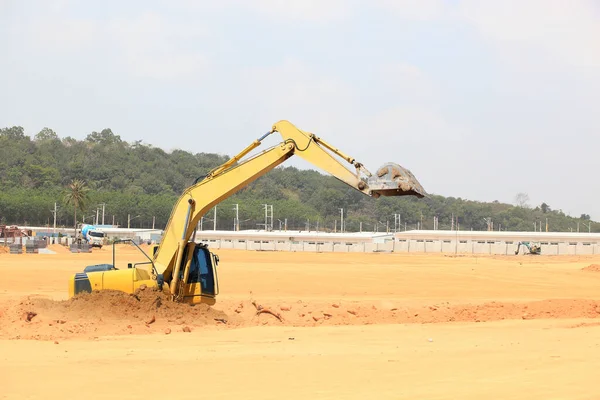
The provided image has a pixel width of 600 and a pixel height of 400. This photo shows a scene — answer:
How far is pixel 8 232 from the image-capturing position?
8500 cm

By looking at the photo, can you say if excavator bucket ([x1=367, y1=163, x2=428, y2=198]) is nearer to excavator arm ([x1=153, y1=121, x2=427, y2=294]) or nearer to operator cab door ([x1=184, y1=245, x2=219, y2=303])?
excavator arm ([x1=153, y1=121, x2=427, y2=294])

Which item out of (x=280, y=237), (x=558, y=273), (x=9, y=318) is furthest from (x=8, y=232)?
(x=9, y=318)

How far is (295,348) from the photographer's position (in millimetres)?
14211

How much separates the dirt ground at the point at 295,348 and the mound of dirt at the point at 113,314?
26mm

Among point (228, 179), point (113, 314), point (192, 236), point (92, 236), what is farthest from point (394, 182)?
point (92, 236)

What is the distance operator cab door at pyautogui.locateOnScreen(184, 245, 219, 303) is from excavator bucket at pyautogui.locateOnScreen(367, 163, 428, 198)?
4574 millimetres

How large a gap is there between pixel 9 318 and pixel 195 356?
698cm

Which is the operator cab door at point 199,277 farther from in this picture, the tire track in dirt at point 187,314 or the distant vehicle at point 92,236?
the distant vehicle at point 92,236

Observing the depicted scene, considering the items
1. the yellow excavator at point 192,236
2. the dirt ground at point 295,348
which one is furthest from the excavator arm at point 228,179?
the dirt ground at point 295,348

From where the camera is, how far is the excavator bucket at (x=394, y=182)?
17047 millimetres

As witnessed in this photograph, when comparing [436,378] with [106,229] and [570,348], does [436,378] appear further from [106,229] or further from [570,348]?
[106,229]

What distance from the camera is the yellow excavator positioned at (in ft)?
62.1

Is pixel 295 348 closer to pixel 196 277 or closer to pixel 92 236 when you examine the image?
pixel 196 277

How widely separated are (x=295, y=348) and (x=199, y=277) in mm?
5759
